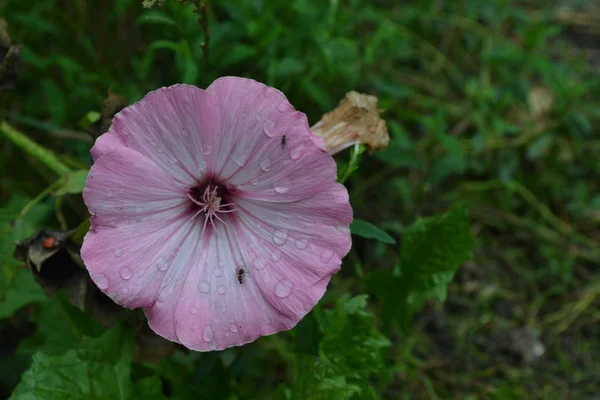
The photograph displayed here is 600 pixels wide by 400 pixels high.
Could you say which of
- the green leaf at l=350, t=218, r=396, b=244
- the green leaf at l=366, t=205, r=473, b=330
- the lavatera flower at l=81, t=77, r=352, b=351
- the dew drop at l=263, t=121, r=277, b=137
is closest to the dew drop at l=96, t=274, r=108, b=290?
the lavatera flower at l=81, t=77, r=352, b=351

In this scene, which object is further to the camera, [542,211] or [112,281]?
[542,211]

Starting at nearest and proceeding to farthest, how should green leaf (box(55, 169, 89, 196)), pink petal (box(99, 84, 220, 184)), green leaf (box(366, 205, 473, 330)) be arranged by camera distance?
1. pink petal (box(99, 84, 220, 184))
2. green leaf (box(55, 169, 89, 196))
3. green leaf (box(366, 205, 473, 330))

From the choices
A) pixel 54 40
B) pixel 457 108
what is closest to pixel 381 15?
pixel 457 108

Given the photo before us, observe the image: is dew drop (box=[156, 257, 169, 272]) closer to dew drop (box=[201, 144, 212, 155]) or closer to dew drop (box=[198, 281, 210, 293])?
dew drop (box=[198, 281, 210, 293])

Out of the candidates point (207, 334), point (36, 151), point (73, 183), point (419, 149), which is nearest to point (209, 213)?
point (207, 334)

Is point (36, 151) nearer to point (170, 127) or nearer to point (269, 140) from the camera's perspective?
point (170, 127)

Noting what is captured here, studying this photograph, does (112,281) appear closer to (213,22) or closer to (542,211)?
(213,22)
